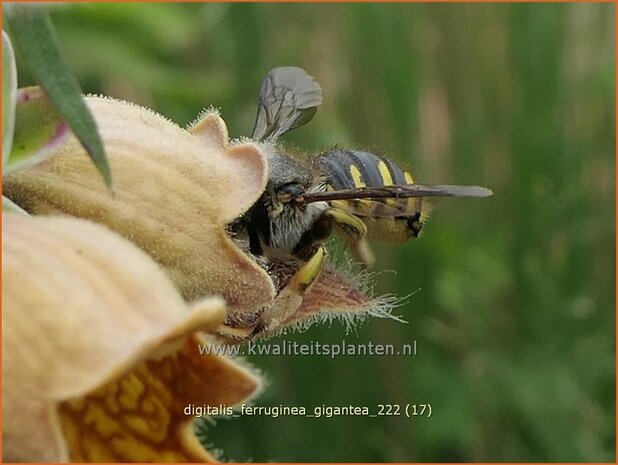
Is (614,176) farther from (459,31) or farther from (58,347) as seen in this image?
(58,347)

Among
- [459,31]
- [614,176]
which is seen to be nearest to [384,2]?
[459,31]

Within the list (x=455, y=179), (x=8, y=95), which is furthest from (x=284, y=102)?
(x=455, y=179)

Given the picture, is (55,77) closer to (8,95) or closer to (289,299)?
(8,95)

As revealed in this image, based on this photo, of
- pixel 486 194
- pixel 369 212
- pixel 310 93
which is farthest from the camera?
pixel 310 93

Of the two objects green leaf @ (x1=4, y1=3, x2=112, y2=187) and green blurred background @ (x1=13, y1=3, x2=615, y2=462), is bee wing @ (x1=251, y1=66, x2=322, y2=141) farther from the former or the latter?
green blurred background @ (x1=13, y1=3, x2=615, y2=462)

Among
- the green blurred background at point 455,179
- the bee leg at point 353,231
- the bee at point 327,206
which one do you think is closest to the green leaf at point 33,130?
the bee at point 327,206

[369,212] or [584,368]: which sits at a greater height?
[369,212]

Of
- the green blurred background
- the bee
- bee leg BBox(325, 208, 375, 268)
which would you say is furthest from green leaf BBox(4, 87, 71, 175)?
the green blurred background
